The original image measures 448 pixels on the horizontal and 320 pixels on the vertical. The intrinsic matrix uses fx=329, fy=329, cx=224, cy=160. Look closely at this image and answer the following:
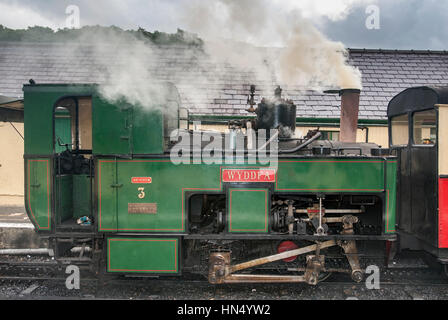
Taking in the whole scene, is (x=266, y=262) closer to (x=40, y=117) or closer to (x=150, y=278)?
(x=150, y=278)

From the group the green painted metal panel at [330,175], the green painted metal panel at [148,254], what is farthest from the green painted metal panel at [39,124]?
the green painted metal panel at [330,175]

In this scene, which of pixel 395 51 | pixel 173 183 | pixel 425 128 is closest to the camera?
pixel 173 183

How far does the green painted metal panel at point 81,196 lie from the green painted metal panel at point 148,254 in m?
0.92

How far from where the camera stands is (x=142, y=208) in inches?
166

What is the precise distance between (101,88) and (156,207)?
1.67m

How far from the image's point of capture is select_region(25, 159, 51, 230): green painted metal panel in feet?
14.2

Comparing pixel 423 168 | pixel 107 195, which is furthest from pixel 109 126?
pixel 423 168

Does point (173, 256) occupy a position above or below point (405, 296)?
above

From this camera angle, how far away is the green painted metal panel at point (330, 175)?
165 inches

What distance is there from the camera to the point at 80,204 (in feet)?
15.8

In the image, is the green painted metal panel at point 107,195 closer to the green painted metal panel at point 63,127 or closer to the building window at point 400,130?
the green painted metal panel at point 63,127

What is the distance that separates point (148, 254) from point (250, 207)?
56.5 inches
